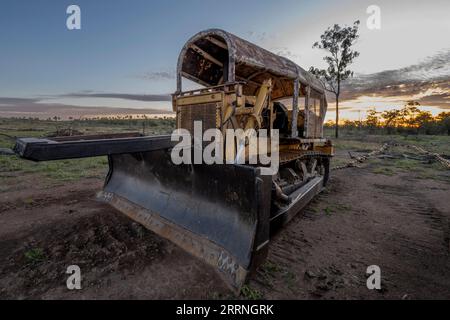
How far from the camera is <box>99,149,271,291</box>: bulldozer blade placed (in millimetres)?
2805

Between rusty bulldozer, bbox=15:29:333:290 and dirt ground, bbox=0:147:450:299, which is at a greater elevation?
rusty bulldozer, bbox=15:29:333:290

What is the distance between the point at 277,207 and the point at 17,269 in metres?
3.60

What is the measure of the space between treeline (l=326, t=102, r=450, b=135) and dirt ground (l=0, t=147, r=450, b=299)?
50.0 metres

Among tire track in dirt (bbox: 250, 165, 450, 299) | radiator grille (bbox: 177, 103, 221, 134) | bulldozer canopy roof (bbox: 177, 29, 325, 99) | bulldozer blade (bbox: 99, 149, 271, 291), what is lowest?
tire track in dirt (bbox: 250, 165, 450, 299)

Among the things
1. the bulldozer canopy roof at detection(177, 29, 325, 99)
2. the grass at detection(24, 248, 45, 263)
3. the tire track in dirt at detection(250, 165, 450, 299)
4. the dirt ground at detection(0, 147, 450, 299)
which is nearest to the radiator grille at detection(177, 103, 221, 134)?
the bulldozer canopy roof at detection(177, 29, 325, 99)

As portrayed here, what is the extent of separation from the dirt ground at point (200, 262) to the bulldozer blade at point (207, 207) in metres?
0.19

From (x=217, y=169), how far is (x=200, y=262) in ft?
4.01

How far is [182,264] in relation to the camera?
9.97 feet

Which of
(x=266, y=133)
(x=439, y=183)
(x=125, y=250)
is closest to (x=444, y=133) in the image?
(x=439, y=183)

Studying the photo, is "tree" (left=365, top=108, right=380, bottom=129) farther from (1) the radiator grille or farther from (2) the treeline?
(1) the radiator grille

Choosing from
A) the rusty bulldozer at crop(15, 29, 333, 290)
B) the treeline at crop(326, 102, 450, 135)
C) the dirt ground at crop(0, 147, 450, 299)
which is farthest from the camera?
the treeline at crop(326, 102, 450, 135)

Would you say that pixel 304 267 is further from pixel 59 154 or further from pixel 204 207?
pixel 59 154

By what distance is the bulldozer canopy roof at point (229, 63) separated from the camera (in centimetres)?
394

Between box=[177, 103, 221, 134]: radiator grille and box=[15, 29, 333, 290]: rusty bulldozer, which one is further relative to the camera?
box=[177, 103, 221, 134]: radiator grille
